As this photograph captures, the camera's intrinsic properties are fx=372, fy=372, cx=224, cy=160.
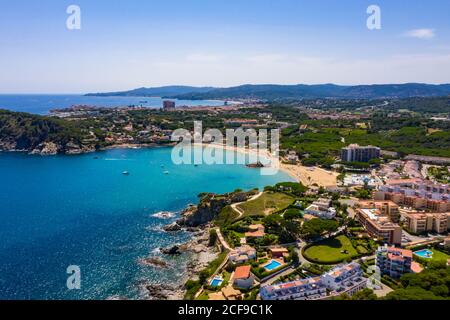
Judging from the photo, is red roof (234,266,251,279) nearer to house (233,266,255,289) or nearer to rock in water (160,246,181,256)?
house (233,266,255,289)

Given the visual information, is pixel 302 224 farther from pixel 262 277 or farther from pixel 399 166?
pixel 399 166

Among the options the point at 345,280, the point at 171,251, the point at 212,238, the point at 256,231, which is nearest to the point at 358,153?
the point at 256,231

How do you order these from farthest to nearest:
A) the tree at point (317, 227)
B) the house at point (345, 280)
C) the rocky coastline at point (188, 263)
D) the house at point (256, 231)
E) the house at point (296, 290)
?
1. the house at point (256, 231)
2. the tree at point (317, 227)
3. the rocky coastline at point (188, 263)
4. the house at point (345, 280)
5. the house at point (296, 290)

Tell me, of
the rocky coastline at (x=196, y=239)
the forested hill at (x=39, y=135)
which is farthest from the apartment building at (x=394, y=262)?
the forested hill at (x=39, y=135)

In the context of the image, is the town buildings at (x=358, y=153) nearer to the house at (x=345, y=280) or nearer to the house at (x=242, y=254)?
the house at (x=242, y=254)

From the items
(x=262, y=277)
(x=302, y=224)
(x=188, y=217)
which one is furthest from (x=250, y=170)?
(x=262, y=277)

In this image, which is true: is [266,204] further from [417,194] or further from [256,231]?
[417,194]
